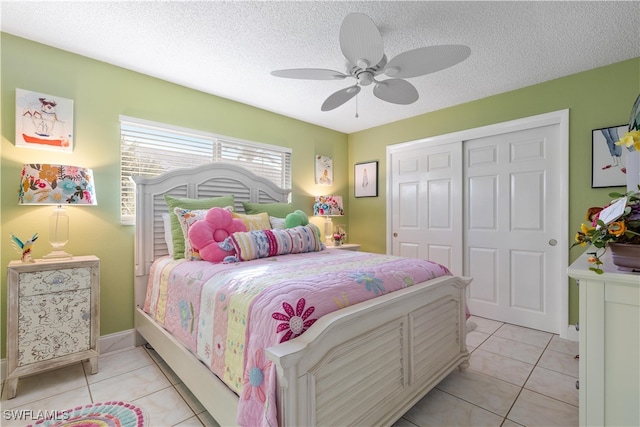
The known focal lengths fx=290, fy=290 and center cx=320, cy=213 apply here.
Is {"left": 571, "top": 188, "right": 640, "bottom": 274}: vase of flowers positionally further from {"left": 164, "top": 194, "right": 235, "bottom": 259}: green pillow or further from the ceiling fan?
A: {"left": 164, "top": 194, "right": 235, "bottom": 259}: green pillow

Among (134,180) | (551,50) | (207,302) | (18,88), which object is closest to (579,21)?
(551,50)

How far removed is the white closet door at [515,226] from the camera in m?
2.81

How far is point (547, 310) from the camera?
9.32 feet

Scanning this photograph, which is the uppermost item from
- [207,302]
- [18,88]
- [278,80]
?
[278,80]

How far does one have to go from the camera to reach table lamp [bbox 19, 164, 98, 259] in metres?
1.88

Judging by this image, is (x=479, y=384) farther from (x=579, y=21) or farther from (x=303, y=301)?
(x=579, y=21)

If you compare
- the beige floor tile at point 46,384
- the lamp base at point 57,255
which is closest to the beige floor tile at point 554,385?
the beige floor tile at point 46,384

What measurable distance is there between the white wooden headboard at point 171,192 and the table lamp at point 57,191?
45 cm

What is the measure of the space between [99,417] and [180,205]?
59.4 inches

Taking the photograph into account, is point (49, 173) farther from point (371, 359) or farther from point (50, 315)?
point (371, 359)

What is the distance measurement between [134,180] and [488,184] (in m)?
3.53

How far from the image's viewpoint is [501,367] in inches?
85.1

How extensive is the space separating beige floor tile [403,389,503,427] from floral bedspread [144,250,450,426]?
2.37ft

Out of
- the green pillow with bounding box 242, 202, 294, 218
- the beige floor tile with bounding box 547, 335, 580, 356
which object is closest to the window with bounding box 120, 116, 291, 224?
the green pillow with bounding box 242, 202, 294, 218
